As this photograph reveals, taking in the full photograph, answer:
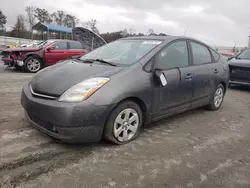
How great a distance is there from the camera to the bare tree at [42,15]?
163 feet

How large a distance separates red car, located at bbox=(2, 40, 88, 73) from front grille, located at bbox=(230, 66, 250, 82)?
6.64 meters

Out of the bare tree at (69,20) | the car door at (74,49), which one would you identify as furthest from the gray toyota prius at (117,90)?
the bare tree at (69,20)

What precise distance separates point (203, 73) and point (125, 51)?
159 cm

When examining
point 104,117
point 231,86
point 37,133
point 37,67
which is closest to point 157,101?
point 104,117

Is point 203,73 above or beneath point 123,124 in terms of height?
above

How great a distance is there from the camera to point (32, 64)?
9953mm

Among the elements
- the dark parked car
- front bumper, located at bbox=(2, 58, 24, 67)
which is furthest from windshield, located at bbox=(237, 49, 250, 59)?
front bumper, located at bbox=(2, 58, 24, 67)

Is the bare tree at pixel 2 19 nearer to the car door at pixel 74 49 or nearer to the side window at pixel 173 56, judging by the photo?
the car door at pixel 74 49

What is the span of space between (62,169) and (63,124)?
492 millimetres

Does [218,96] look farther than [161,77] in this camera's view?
Yes

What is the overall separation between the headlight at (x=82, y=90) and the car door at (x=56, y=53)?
770cm

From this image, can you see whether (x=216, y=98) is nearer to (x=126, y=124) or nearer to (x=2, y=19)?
(x=126, y=124)

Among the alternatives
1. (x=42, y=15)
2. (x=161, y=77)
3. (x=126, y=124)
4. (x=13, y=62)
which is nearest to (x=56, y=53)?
(x=13, y=62)

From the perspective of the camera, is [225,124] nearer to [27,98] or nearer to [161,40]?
[161,40]
